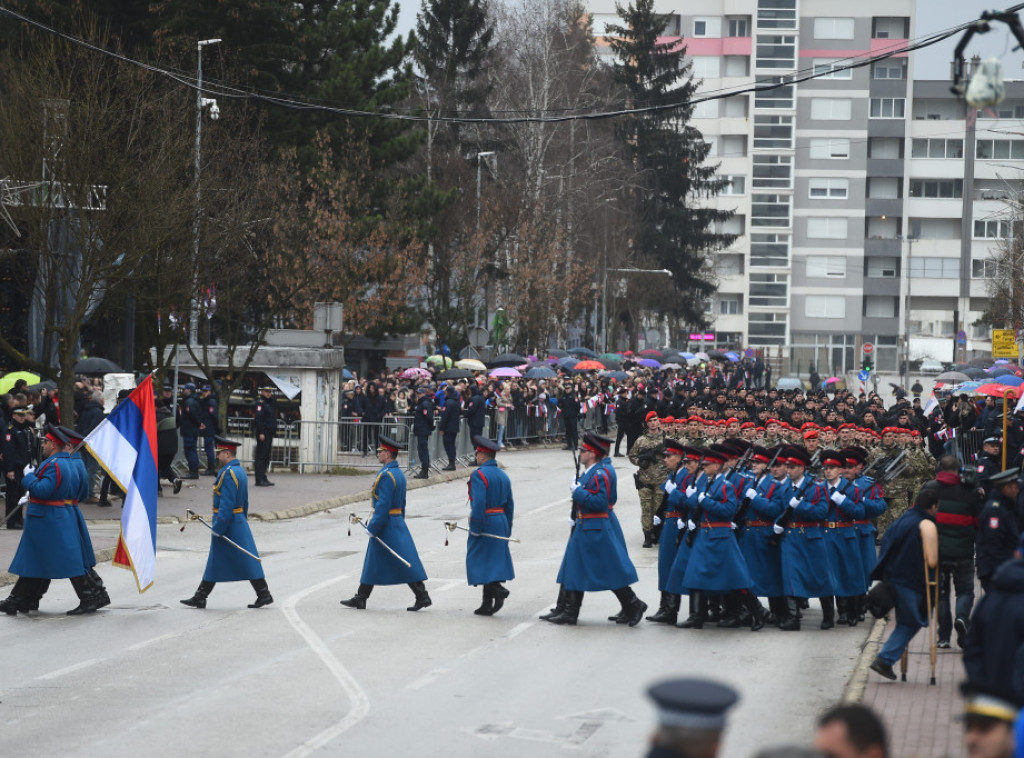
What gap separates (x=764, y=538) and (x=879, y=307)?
297ft

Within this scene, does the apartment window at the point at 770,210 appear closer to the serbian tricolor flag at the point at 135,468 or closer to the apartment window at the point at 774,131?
the apartment window at the point at 774,131

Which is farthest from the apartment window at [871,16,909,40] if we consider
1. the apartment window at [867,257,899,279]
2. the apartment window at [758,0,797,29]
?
the apartment window at [867,257,899,279]

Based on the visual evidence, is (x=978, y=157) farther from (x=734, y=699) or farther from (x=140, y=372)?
(x=734, y=699)

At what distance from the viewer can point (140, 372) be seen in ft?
120

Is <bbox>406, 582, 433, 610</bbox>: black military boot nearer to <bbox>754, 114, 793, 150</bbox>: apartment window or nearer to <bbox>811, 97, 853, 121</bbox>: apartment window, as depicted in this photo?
<bbox>754, 114, 793, 150</bbox>: apartment window

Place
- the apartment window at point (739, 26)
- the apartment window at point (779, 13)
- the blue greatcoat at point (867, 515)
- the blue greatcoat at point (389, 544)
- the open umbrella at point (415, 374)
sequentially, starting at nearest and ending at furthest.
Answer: the blue greatcoat at point (867, 515)
the blue greatcoat at point (389, 544)
the open umbrella at point (415, 374)
the apartment window at point (779, 13)
the apartment window at point (739, 26)

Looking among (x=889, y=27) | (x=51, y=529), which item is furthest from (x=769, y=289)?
(x=51, y=529)

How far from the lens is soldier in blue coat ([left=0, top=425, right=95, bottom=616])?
1412 centimetres

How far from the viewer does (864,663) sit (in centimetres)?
1216

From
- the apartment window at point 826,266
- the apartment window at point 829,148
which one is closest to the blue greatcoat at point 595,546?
the apartment window at point 829,148

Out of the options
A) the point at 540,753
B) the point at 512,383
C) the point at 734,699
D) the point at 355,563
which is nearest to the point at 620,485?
the point at 512,383

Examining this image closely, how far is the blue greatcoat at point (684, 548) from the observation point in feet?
45.4

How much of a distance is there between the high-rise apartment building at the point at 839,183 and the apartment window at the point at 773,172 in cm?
10

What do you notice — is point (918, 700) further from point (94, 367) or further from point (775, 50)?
point (775, 50)
